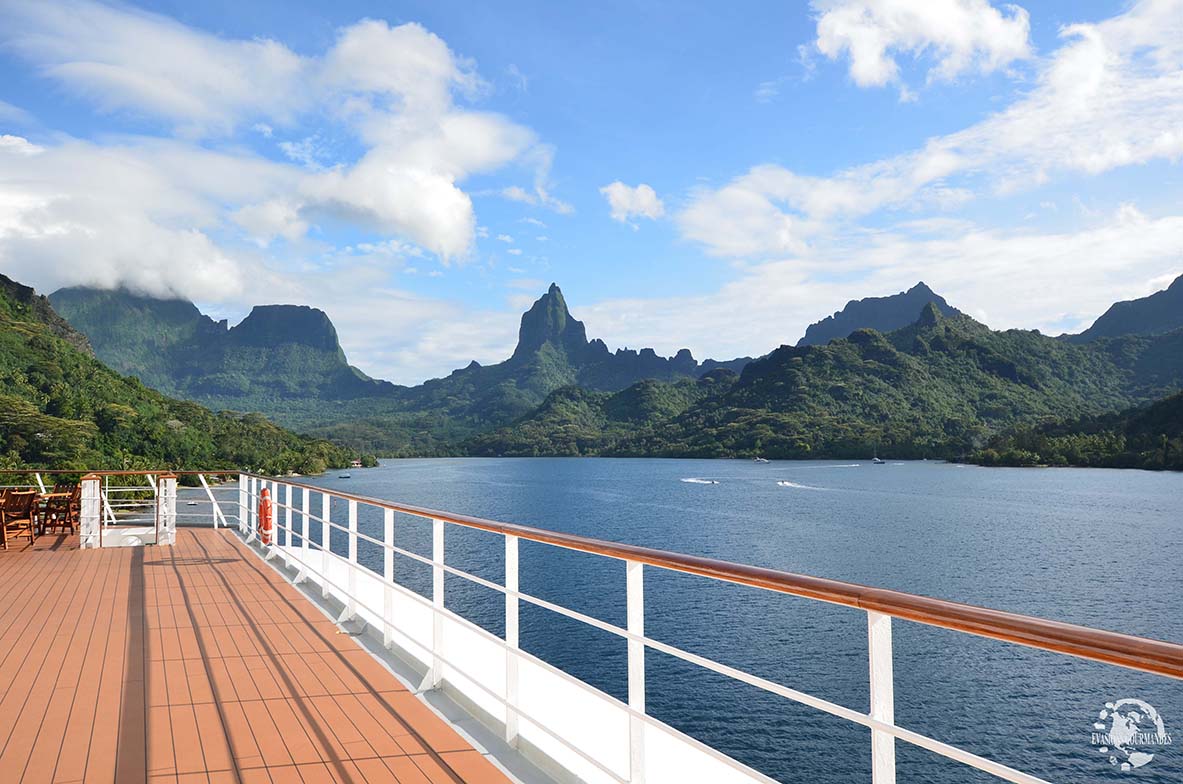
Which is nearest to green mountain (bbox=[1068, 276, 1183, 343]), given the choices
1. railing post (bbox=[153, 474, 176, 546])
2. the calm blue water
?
the calm blue water

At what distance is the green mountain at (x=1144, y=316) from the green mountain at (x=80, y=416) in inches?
5509

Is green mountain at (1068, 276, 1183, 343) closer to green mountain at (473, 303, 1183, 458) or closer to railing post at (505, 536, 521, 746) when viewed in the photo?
green mountain at (473, 303, 1183, 458)

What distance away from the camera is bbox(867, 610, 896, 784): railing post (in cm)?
126

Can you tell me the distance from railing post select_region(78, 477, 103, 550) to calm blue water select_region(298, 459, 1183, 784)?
33.3ft

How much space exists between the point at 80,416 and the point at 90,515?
5670cm

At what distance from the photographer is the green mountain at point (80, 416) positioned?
49.7m

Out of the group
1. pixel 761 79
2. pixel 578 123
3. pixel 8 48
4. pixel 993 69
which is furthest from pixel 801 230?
pixel 8 48

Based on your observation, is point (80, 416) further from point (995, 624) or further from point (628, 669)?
point (995, 624)

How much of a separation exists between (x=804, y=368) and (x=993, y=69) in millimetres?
71451

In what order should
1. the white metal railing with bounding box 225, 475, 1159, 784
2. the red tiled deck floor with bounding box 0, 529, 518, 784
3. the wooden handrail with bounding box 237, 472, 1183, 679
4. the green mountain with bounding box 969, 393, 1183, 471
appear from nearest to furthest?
1. the wooden handrail with bounding box 237, 472, 1183, 679
2. the white metal railing with bounding box 225, 475, 1159, 784
3. the red tiled deck floor with bounding box 0, 529, 518, 784
4. the green mountain with bounding box 969, 393, 1183, 471

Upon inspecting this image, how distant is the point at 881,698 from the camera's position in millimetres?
1270

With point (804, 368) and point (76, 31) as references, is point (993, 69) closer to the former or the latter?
point (76, 31)

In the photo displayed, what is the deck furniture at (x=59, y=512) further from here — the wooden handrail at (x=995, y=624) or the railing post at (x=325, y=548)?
the wooden handrail at (x=995, y=624)

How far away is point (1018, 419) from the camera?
330 ft
